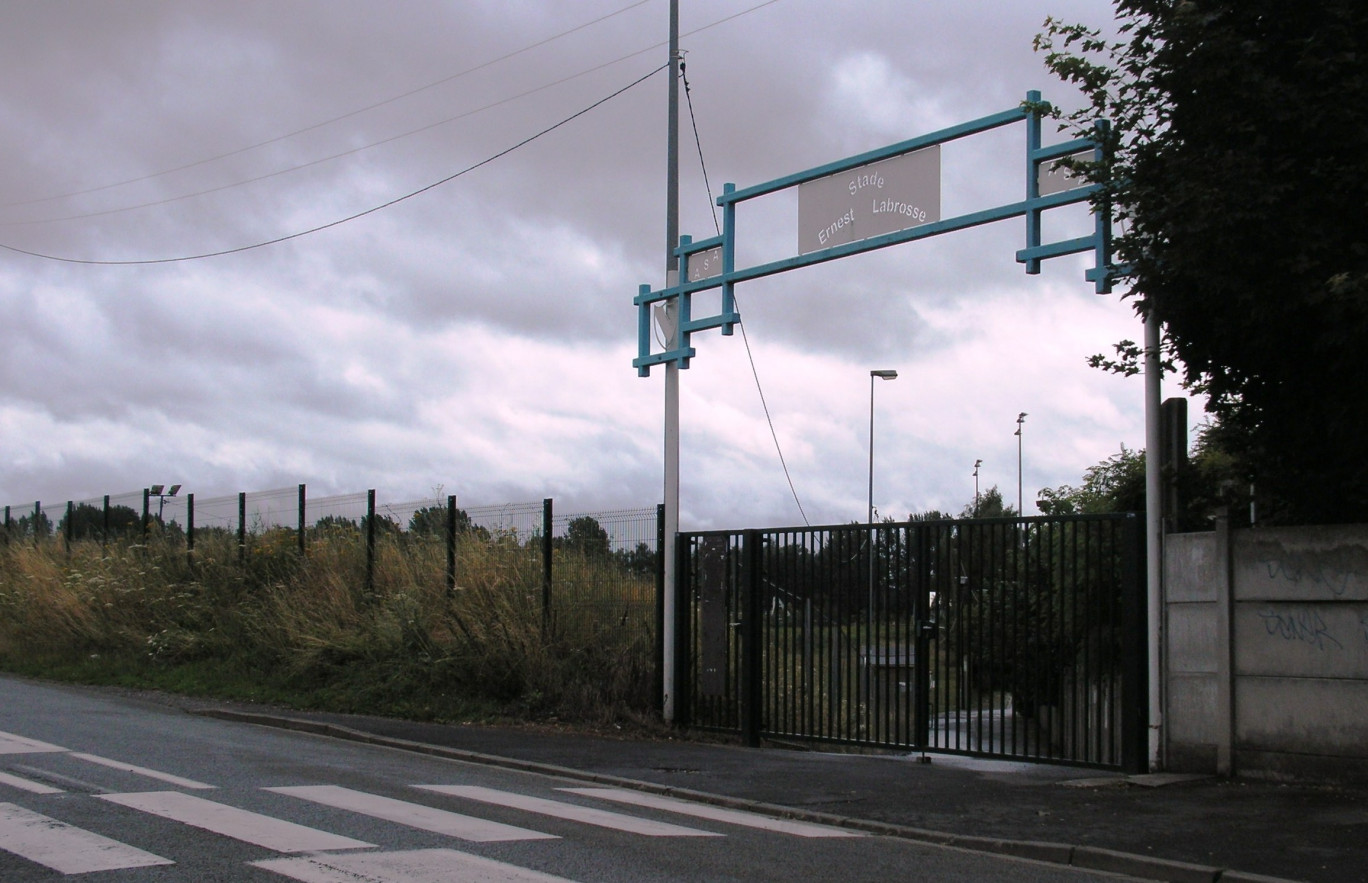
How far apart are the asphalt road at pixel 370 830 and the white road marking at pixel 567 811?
2cm

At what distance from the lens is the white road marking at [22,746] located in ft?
34.7

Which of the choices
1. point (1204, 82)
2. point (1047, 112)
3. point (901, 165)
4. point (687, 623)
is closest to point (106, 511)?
point (687, 623)

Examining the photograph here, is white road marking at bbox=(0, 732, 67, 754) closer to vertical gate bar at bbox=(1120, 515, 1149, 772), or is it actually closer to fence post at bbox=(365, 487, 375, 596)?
fence post at bbox=(365, 487, 375, 596)

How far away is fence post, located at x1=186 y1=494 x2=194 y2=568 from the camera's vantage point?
23.1m

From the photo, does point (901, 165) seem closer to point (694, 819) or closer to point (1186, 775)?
point (1186, 775)

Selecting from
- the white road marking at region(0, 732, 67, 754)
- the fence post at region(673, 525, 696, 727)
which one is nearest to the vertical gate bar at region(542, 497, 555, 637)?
the fence post at region(673, 525, 696, 727)

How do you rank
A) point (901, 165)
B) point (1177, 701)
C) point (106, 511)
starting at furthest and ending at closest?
point (106, 511), point (901, 165), point (1177, 701)

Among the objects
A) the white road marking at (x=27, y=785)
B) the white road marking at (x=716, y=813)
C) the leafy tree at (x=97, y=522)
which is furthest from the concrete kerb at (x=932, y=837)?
the leafy tree at (x=97, y=522)

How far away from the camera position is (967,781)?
10656 millimetres

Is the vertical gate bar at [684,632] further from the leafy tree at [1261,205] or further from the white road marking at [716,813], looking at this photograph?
the leafy tree at [1261,205]

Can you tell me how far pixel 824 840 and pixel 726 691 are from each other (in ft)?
21.4

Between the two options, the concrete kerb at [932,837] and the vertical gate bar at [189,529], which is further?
the vertical gate bar at [189,529]

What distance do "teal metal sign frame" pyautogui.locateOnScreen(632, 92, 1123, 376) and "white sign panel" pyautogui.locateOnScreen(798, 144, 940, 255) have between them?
8cm

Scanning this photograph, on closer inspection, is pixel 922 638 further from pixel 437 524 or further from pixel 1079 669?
pixel 437 524
